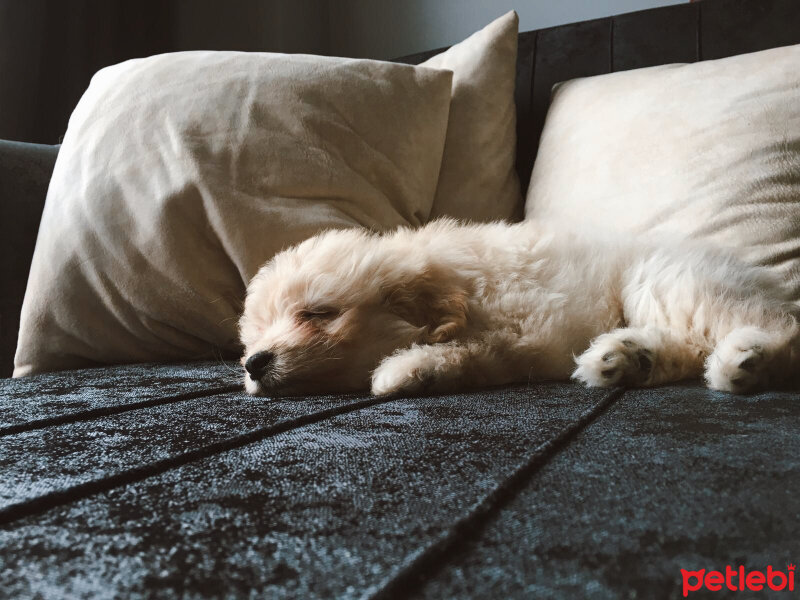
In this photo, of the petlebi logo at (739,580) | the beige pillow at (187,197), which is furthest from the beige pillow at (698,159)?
the petlebi logo at (739,580)

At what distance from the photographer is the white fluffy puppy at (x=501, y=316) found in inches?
45.1

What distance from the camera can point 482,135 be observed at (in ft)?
6.25

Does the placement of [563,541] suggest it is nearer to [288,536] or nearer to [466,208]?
[288,536]

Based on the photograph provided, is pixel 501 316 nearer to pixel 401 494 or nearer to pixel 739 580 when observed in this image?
pixel 401 494

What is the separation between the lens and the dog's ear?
1261 millimetres

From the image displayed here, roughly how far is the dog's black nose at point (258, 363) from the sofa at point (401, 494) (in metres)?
0.06

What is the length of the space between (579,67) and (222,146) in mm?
1210

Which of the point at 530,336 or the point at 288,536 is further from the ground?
the point at 288,536

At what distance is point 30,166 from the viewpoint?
6.08ft

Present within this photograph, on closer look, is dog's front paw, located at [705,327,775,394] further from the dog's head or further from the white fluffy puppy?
the dog's head

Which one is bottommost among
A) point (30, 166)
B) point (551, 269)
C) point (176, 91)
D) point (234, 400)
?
point (234, 400)

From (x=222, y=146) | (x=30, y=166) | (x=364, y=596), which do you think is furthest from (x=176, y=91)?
(x=364, y=596)

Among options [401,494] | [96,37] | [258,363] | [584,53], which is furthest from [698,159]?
[96,37]

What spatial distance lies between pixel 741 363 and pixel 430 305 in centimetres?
56
